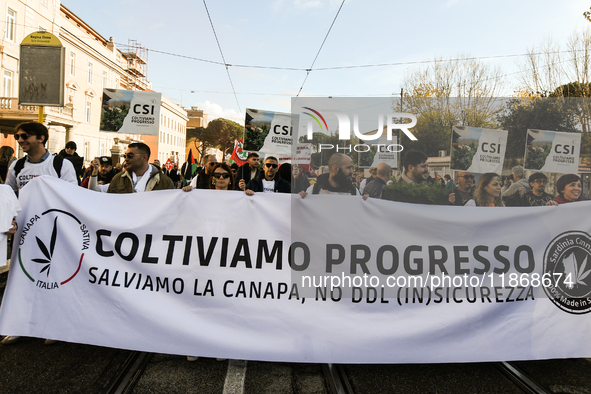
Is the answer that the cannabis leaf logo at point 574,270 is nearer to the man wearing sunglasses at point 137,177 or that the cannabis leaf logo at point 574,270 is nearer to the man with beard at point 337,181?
the man with beard at point 337,181

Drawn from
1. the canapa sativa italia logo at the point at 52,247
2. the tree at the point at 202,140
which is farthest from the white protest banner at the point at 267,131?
the tree at the point at 202,140

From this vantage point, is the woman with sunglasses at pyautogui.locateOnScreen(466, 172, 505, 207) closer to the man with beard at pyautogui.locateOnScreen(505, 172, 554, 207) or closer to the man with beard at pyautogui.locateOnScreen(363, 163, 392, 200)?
the man with beard at pyautogui.locateOnScreen(505, 172, 554, 207)

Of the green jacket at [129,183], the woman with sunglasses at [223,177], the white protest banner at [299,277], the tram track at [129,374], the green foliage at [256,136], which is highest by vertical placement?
the green foliage at [256,136]

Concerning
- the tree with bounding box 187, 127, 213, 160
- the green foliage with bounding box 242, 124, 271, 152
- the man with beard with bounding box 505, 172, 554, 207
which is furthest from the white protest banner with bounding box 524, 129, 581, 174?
the tree with bounding box 187, 127, 213, 160

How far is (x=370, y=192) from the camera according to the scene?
6008 mm

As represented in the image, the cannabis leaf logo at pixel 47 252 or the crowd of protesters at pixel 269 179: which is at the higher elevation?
the crowd of protesters at pixel 269 179

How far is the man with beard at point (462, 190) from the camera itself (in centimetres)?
600

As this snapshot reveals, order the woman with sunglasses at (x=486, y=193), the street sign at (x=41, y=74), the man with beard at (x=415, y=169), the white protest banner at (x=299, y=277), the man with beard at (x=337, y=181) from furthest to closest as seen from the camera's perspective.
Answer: the street sign at (x=41, y=74)
the man with beard at (x=415, y=169)
the woman with sunglasses at (x=486, y=193)
the man with beard at (x=337, y=181)
the white protest banner at (x=299, y=277)

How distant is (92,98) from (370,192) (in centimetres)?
4562

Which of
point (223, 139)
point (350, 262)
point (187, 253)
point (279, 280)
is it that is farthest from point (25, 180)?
point (223, 139)

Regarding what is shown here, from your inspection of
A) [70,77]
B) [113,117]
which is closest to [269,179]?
[113,117]

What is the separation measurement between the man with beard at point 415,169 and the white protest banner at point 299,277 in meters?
2.97

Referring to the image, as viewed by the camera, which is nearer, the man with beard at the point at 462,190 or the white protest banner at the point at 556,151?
the man with beard at the point at 462,190

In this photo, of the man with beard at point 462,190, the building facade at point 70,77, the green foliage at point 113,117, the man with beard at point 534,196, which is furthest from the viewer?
the building facade at point 70,77
